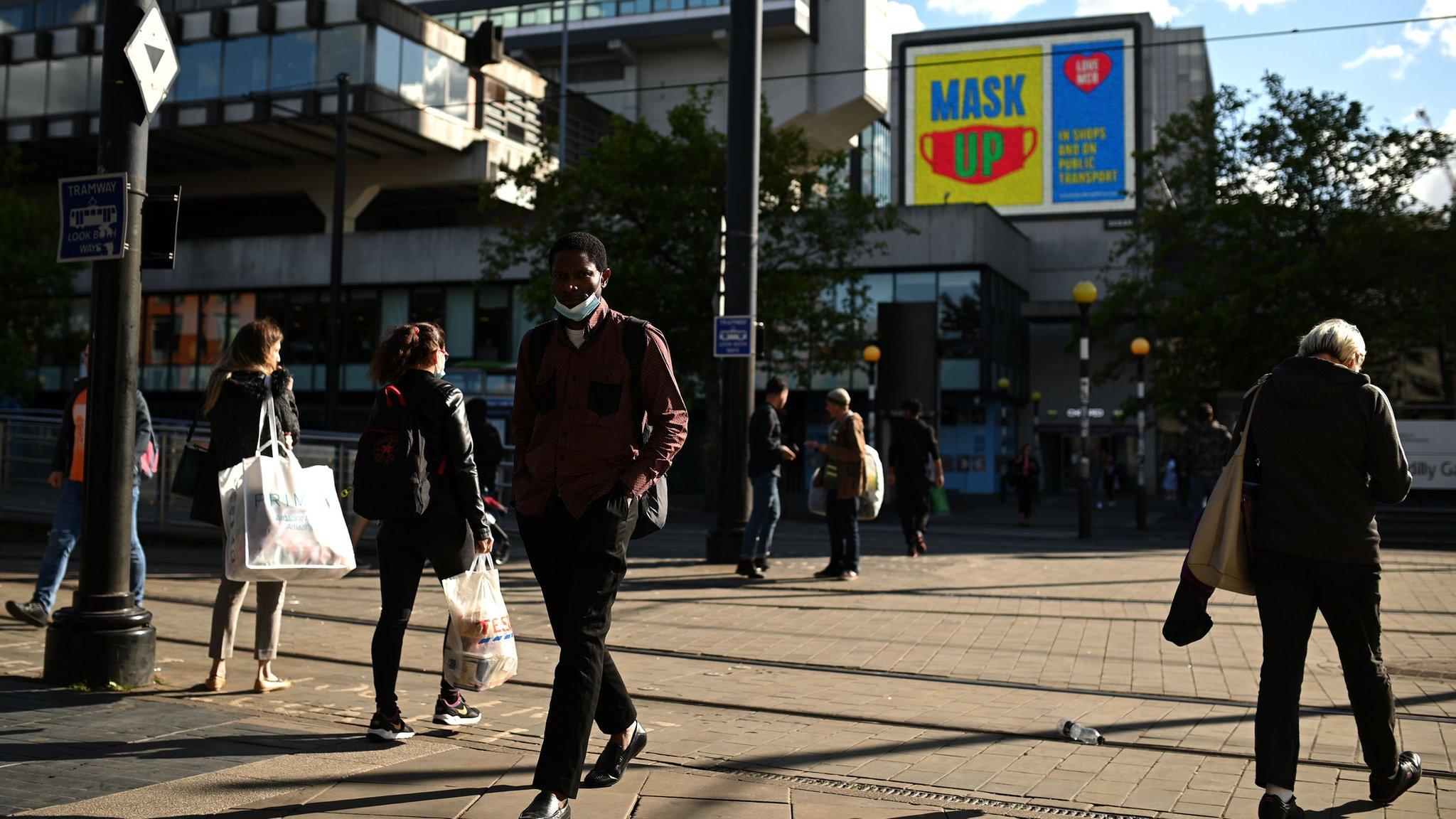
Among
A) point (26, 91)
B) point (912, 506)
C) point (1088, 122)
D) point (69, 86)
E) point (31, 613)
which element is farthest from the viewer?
point (1088, 122)

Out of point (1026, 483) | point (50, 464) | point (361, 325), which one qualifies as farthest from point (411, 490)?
point (361, 325)

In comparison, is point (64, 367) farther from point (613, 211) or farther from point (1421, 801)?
point (1421, 801)

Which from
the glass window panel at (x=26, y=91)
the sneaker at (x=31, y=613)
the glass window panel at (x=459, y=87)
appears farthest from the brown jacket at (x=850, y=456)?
the glass window panel at (x=26, y=91)

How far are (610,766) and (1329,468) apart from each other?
2615 mm

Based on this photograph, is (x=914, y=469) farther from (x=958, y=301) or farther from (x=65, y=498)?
(x=958, y=301)

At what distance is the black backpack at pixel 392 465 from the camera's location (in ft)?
16.4

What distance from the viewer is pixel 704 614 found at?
9.17 metres

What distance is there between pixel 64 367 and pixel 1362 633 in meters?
47.9

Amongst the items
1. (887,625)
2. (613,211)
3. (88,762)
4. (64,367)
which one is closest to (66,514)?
(88,762)

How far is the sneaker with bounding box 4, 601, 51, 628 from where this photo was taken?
24.8 feet

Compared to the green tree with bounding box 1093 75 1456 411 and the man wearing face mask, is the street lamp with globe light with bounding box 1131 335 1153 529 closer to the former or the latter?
the green tree with bounding box 1093 75 1456 411

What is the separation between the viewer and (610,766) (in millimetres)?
Result: 4367

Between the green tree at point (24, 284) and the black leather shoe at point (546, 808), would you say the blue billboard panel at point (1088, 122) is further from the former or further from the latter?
the black leather shoe at point (546, 808)

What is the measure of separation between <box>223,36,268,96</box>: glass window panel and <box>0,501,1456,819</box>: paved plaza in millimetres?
29105
